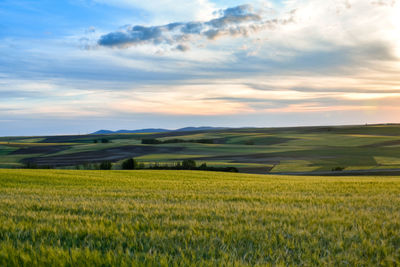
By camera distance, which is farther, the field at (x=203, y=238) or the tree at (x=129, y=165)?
the tree at (x=129, y=165)

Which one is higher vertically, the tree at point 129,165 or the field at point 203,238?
the field at point 203,238

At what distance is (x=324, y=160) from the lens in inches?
2970

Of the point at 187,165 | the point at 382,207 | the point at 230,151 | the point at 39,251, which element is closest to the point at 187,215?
the point at 39,251

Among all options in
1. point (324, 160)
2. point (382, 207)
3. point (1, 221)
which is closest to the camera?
point (1, 221)

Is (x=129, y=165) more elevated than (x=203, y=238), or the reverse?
(x=203, y=238)

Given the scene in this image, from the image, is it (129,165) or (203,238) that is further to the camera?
(129,165)

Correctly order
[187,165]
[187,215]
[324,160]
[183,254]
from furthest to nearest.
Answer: [324,160] → [187,165] → [187,215] → [183,254]

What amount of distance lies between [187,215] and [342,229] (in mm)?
2843

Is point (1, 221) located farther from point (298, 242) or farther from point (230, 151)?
point (230, 151)

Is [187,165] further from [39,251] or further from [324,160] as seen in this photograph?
[39,251]

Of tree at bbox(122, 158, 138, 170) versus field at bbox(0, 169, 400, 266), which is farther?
tree at bbox(122, 158, 138, 170)

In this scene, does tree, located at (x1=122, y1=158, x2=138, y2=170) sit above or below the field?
below

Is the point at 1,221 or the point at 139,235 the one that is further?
the point at 1,221

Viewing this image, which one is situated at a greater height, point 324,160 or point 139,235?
point 139,235
